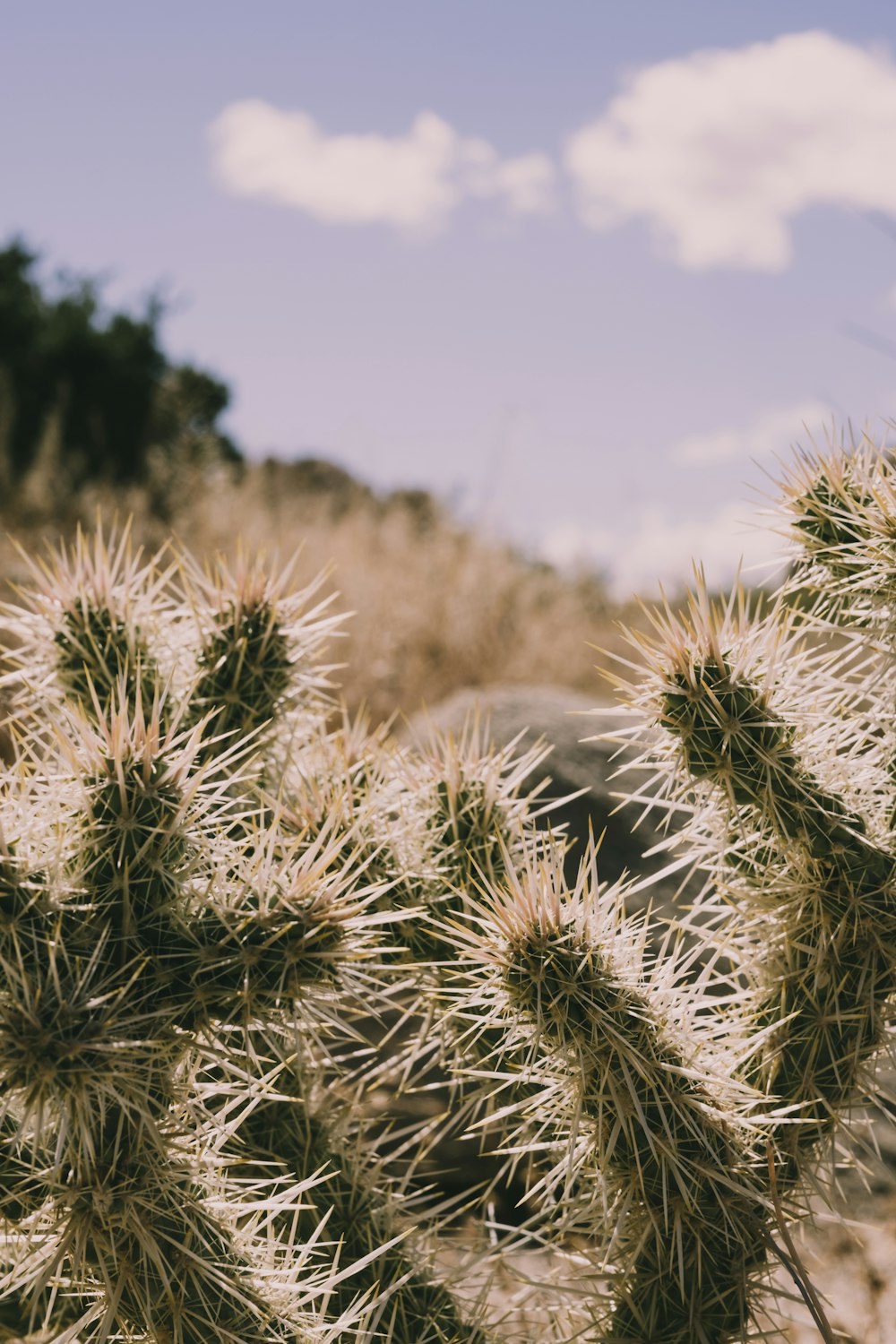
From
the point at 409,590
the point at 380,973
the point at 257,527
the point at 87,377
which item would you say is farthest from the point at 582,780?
the point at 87,377

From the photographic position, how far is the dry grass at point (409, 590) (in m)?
5.47

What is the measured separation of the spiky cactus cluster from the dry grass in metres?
2.92

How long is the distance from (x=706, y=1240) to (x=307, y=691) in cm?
104

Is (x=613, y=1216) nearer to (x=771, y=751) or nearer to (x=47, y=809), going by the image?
(x=771, y=751)

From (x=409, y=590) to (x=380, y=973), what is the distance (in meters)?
4.54

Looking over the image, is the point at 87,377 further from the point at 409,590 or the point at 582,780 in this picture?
the point at 582,780

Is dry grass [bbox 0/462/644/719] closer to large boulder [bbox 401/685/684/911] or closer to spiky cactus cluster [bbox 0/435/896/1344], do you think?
large boulder [bbox 401/685/684/911]

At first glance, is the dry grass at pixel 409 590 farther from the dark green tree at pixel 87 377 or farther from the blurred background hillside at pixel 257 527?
the dark green tree at pixel 87 377

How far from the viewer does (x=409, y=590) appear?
618cm

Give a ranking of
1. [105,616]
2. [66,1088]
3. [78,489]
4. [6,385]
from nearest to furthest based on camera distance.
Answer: [66,1088], [105,616], [78,489], [6,385]

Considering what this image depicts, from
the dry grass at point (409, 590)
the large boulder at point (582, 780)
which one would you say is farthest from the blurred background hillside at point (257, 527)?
the large boulder at point (582, 780)

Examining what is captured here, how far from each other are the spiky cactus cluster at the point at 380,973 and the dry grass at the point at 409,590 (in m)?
2.92

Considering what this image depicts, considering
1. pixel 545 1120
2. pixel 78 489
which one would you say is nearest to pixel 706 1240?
pixel 545 1120

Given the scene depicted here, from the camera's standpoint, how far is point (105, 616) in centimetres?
172
